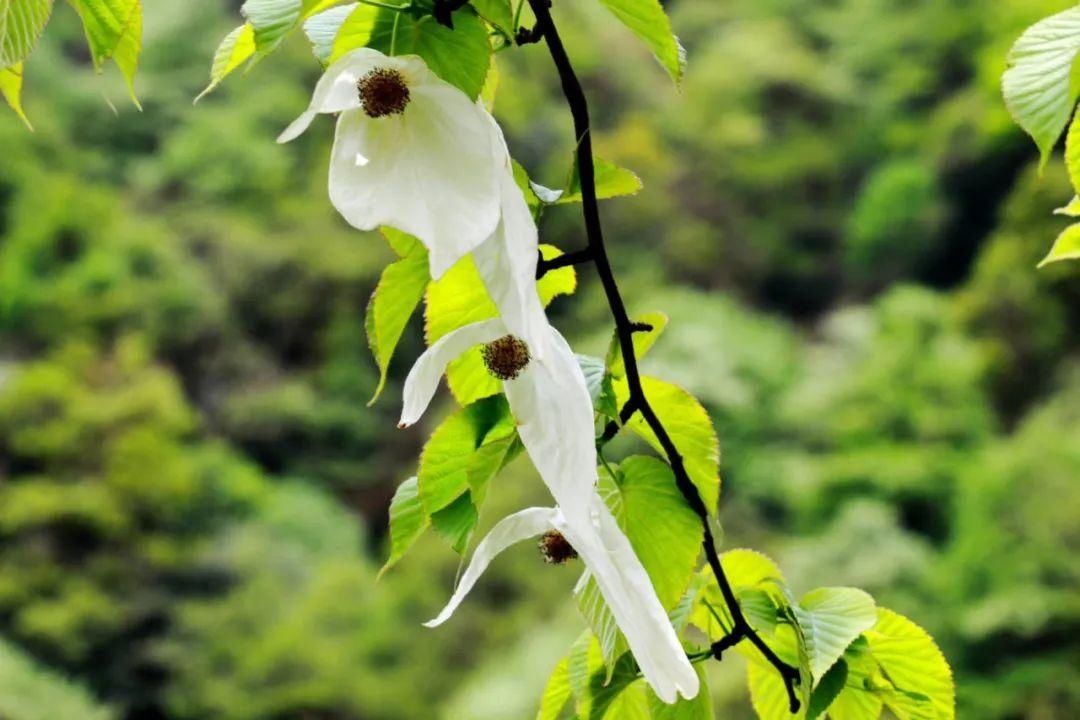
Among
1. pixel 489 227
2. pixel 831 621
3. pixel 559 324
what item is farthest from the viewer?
pixel 559 324

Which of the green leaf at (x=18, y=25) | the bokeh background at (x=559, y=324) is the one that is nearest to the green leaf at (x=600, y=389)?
the green leaf at (x=18, y=25)

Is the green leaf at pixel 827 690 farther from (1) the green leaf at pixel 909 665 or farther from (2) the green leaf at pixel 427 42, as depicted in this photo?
(2) the green leaf at pixel 427 42

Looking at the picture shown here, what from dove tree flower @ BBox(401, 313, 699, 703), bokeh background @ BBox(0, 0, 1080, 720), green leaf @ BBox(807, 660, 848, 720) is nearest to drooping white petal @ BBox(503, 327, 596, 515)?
dove tree flower @ BBox(401, 313, 699, 703)

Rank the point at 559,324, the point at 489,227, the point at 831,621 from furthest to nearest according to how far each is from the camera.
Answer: the point at 559,324, the point at 831,621, the point at 489,227

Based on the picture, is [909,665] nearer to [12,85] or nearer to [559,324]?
[12,85]

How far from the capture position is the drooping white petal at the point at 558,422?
0.57 feet

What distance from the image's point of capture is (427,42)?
199mm

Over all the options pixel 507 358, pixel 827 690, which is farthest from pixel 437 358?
pixel 827 690

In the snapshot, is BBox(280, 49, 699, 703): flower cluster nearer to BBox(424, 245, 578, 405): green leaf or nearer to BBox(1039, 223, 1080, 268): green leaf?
BBox(424, 245, 578, 405): green leaf

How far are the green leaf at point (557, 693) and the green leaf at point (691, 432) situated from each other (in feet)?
0.21

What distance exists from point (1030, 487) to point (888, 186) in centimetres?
308

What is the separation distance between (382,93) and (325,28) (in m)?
0.05

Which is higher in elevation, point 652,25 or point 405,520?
→ point 652,25

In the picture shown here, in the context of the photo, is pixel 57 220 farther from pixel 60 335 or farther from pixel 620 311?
pixel 620 311
